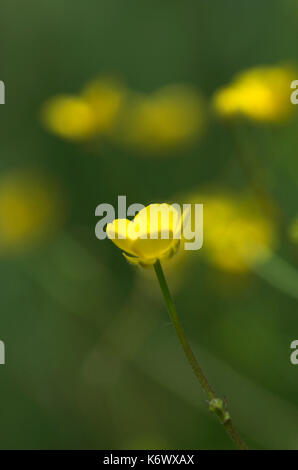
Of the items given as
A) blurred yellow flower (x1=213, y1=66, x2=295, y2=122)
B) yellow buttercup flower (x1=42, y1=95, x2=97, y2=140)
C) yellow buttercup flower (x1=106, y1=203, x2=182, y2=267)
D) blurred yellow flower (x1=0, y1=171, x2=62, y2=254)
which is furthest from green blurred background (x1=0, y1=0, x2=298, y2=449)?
yellow buttercup flower (x1=106, y1=203, x2=182, y2=267)

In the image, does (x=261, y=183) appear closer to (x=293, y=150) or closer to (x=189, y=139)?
(x=293, y=150)

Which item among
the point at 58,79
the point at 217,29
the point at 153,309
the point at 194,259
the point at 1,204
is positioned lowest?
the point at 153,309

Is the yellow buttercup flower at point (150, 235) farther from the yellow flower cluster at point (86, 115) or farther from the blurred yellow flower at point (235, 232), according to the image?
the yellow flower cluster at point (86, 115)

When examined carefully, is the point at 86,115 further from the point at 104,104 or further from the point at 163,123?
the point at 163,123

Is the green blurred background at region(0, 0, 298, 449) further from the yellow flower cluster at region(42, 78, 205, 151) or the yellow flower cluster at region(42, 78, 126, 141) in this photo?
the yellow flower cluster at region(42, 78, 126, 141)

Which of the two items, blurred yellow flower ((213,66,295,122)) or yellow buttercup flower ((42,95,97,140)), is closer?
blurred yellow flower ((213,66,295,122))

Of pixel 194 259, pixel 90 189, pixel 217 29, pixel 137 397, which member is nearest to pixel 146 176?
pixel 90 189

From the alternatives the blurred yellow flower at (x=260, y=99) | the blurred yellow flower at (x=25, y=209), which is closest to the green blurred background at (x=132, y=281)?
the blurred yellow flower at (x=25, y=209)
